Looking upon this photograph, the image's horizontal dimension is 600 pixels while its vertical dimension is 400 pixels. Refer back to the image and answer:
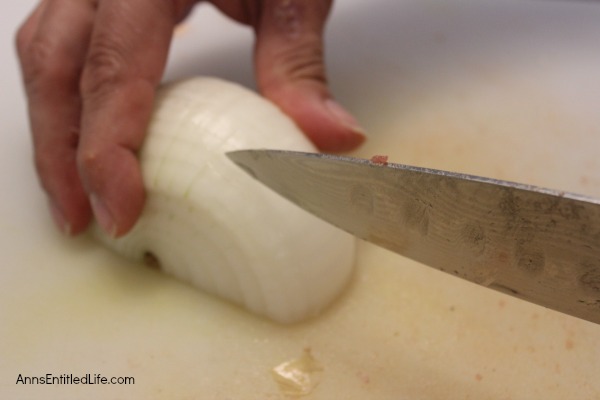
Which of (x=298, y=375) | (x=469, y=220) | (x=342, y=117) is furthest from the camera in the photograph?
(x=342, y=117)

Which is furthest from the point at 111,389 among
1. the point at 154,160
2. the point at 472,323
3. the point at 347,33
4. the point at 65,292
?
the point at 347,33

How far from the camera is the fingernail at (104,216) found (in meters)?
0.99

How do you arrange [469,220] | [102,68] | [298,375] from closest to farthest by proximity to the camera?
[469,220]
[298,375]
[102,68]

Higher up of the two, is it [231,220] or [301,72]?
[301,72]

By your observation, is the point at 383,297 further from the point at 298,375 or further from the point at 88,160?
the point at 88,160

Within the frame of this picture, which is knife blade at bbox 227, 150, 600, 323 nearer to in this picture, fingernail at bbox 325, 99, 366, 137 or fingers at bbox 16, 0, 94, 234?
fingernail at bbox 325, 99, 366, 137

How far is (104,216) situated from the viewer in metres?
0.99

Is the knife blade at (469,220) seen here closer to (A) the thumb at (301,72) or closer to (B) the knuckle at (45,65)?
(A) the thumb at (301,72)

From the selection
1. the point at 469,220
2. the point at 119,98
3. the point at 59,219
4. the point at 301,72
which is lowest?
the point at 59,219

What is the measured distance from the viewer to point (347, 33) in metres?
1.59

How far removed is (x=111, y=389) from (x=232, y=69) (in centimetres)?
85

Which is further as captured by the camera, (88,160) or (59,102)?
(59,102)

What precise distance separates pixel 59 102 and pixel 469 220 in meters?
0.81

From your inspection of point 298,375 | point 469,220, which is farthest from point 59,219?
point 469,220
